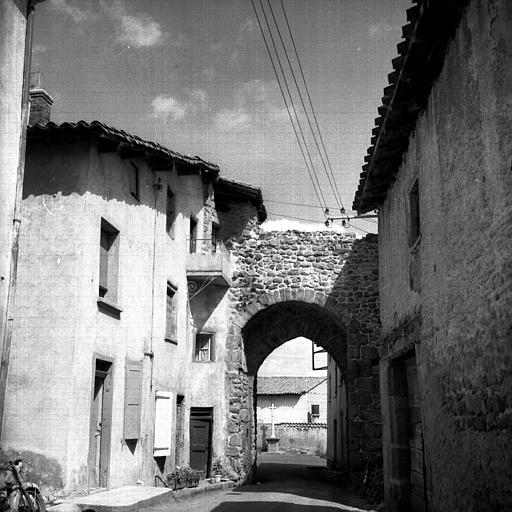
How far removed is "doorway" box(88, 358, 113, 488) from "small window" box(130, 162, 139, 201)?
3.51m

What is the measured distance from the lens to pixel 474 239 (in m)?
6.58

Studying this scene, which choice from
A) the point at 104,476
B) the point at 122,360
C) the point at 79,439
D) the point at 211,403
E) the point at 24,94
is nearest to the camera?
the point at 24,94

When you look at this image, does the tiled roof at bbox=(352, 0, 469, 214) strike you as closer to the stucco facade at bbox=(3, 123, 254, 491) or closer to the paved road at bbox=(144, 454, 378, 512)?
the stucco facade at bbox=(3, 123, 254, 491)

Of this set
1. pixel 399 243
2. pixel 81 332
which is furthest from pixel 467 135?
pixel 81 332

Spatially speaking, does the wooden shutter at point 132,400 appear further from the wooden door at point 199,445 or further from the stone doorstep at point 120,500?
the wooden door at point 199,445

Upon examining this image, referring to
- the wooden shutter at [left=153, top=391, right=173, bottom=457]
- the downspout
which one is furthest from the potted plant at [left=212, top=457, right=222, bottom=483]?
the downspout

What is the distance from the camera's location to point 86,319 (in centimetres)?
1137

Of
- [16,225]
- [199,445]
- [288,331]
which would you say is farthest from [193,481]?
[16,225]

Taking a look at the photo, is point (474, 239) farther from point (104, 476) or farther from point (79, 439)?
point (104, 476)

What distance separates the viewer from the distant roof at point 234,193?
62.7ft

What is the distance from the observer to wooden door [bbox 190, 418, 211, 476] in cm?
1772

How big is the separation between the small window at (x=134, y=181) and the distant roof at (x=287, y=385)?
111ft

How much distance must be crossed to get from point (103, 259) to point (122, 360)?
1896mm

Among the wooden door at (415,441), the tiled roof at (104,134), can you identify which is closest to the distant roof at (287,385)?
the tiled roof at (104,134)
